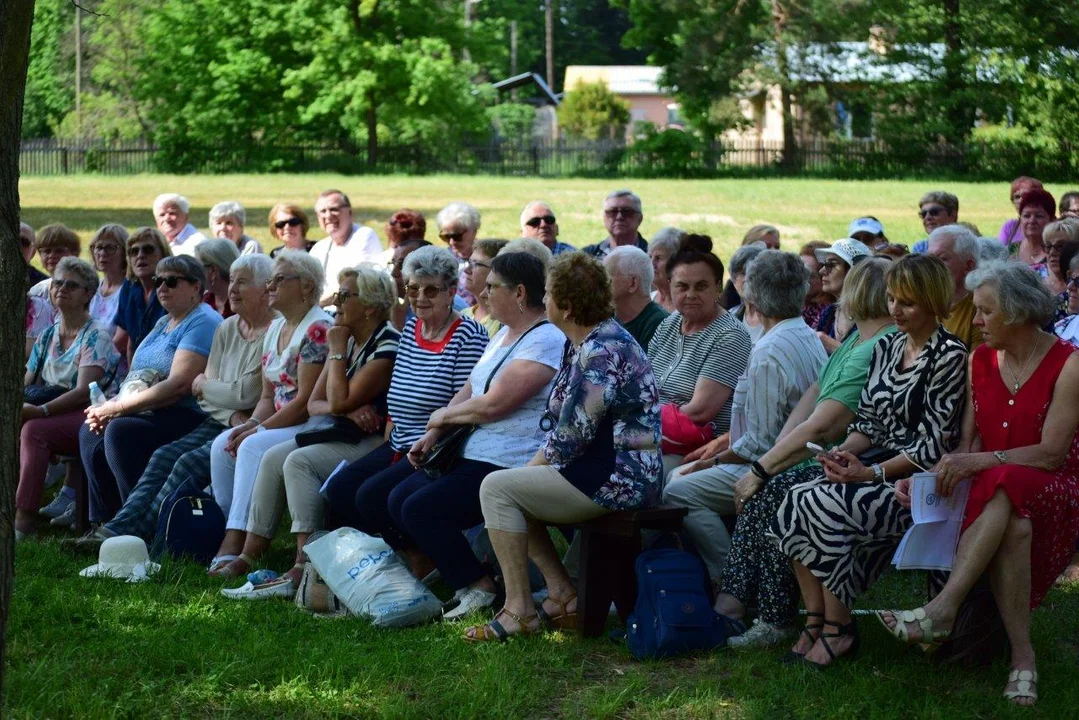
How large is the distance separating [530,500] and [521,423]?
0.58 metres

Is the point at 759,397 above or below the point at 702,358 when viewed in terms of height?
below

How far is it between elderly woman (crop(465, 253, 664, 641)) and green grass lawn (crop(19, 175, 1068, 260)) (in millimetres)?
12143

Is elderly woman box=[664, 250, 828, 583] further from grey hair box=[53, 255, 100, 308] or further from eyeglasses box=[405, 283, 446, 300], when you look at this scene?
grey hair box=[53, 255, 100, 308]

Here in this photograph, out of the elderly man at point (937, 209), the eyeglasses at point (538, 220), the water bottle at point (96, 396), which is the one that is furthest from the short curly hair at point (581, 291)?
the elderly man at point (937, 209)

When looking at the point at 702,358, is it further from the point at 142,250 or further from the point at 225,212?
the point at 225,212

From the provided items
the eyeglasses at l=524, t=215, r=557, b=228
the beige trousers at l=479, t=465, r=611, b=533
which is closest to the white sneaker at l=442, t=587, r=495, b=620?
the beige trousers at l=479, t=465, r=611, b=533

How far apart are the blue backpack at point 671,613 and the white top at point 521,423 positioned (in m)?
0.83

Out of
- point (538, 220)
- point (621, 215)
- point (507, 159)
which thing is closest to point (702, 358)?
point (621, 215)

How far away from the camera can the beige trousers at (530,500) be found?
16.5ft

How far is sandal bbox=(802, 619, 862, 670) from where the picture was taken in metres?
4.62

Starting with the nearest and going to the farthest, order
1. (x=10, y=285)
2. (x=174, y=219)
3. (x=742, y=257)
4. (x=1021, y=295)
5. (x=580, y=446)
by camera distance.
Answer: (x=10, y=285)
(x=1021, y=295)
(x=580, y=446)
(x=742, y=257)
(x=174, y=219)

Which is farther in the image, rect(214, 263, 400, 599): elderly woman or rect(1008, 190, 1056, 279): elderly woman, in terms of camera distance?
rect(1008, 190, 1056, 279): elderly woman

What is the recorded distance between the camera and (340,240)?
971 cm

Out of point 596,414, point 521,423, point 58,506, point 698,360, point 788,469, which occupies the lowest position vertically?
point 58,506
